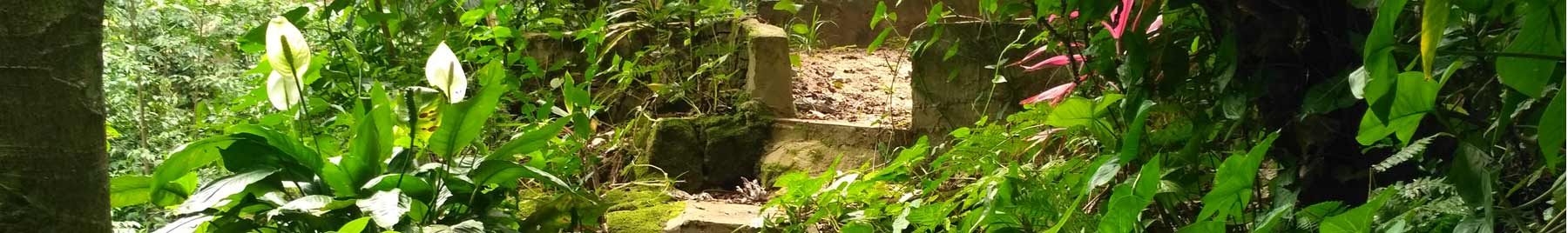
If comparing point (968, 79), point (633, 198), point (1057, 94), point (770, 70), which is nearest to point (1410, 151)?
point (1057, 94)

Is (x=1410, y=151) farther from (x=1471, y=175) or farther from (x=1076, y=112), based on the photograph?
(x=1076, y=112)

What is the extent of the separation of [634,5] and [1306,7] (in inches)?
115

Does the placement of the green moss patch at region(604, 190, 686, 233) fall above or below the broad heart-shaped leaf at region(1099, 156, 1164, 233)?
below

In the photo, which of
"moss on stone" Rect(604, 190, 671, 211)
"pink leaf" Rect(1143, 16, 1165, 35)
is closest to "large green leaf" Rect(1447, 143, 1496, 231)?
"pink leaf" Rect(1143, 16, 1165, 35)

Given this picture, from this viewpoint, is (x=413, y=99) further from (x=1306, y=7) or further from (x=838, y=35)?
(x=838, y=35)

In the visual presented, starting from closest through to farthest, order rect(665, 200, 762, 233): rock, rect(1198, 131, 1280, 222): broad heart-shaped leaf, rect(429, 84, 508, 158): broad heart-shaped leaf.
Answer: rect(1198, 131, 1280, 222): broad heart-shaped leaf < rect(429, 84, 508, 158): broad heart-shaped leaf < rect(665, 200, 762, 233): rock

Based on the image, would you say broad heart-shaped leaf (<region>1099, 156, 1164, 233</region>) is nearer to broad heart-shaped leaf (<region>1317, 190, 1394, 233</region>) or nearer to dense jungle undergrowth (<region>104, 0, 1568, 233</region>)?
dense jungle undergrowth (<region>104, 0, 1568, 233</region>)

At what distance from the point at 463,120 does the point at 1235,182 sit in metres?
1.23

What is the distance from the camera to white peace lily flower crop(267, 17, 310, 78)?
1.80 m

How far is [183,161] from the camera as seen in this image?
1.81 metres

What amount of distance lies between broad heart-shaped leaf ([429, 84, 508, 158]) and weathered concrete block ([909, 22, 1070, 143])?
124 cm

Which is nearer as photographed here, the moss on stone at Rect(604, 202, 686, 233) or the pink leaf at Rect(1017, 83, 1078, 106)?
the pink leaf at Rect(1017, 83, 1078, 106)

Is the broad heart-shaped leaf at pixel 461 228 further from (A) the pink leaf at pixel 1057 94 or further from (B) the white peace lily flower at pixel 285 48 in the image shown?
(A) the pink leaf at pixel 1057 94

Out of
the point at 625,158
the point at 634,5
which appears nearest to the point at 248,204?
the point at 625,158
